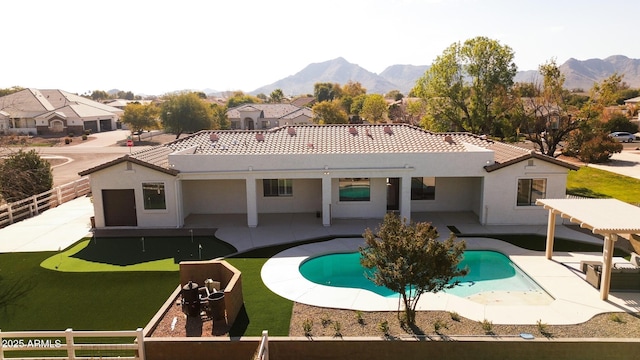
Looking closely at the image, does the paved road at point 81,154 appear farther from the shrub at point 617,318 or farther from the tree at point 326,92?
the tree at point 326,92

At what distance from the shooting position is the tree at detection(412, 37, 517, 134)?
38.6m

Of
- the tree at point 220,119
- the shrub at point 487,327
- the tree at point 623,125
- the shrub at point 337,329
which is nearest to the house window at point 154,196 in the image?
the shrub at point 337,329

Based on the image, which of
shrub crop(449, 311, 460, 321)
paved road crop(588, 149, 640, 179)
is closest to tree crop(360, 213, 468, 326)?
shrub crop(449, 311, 460, 321)

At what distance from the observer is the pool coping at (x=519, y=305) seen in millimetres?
13180

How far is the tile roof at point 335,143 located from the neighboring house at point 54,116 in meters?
62.4

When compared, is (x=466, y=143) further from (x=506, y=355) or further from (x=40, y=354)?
(x=40, y=354)

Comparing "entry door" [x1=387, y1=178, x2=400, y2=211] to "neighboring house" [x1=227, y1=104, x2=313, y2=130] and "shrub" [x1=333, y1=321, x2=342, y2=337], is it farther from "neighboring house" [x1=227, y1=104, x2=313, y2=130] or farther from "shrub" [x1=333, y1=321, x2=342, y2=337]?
"neighboring house" [x1=227, y1=104, x2=313, y2=130]

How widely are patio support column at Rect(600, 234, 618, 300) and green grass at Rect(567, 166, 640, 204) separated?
16.4 metres

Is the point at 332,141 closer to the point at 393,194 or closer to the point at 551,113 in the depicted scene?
the point at 393,194

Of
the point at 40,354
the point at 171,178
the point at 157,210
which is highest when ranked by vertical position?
the point at 171,178

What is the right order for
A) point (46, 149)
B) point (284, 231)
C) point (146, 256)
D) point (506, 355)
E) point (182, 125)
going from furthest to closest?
point (182, 125)
point (46, 149)
point (284, 231)
point (146, 256)
point (506, 355)

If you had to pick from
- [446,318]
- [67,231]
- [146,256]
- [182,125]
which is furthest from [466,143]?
[182,125]

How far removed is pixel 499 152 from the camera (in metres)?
24.8

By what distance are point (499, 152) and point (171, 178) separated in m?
17.5
